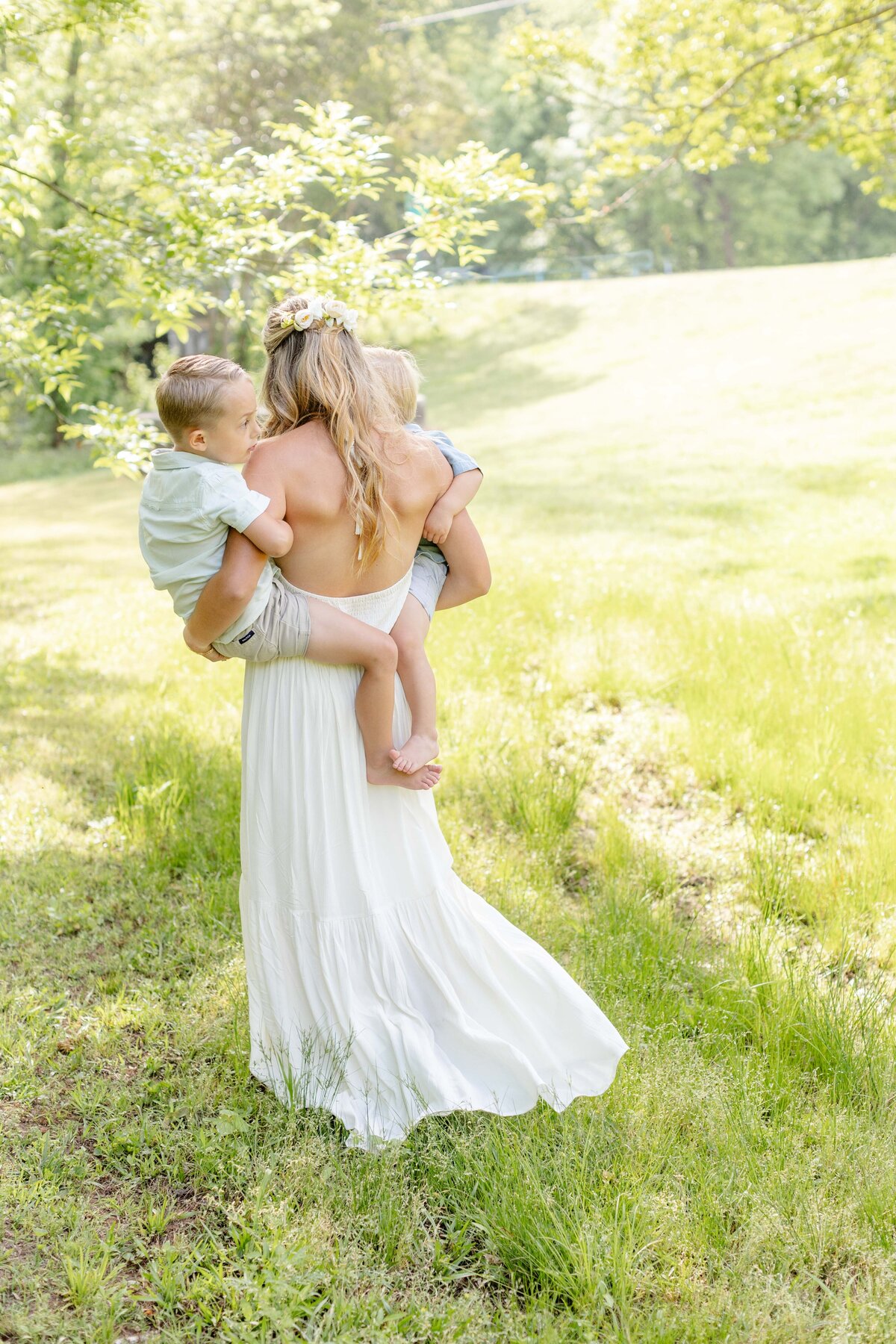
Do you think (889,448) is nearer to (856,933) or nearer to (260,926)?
(856,933)

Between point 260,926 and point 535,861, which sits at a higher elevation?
point 260,926

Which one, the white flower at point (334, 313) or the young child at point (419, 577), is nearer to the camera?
the white flower at point (334, 313)

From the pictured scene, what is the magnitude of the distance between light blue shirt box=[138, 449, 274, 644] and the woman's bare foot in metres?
0.56

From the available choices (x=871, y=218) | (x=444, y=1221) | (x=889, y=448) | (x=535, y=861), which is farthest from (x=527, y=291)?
(x=444, y=1221)

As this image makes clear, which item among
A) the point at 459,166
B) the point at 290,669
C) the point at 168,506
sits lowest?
the point at 290,669

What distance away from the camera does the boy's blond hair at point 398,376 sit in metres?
2.82

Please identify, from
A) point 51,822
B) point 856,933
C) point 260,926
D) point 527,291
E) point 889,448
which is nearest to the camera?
point 260,926

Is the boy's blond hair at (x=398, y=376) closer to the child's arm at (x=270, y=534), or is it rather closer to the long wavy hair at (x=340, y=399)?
the long wavy hair at (x=340, y=399)

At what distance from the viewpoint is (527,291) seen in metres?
31.3

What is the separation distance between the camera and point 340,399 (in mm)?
2654

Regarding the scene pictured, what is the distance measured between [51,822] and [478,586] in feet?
9.60

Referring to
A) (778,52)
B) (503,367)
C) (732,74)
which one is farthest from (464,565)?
(503,367)

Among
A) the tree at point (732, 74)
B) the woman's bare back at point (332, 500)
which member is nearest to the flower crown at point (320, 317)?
the woman's bare back at point (332, 500)

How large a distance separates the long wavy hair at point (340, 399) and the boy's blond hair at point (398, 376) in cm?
5
